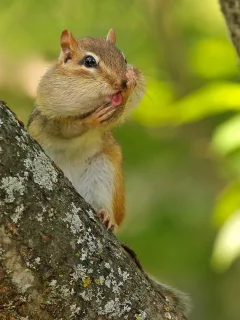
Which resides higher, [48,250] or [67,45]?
[67,45]

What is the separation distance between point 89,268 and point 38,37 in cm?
351

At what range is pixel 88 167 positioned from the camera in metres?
3.37

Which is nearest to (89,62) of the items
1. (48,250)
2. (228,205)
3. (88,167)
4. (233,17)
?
(88,167)

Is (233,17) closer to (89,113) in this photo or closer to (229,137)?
(229,137)

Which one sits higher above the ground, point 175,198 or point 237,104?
point 175,198

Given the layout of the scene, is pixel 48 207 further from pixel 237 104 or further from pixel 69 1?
pixel 69 1

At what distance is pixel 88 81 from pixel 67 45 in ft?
1.06

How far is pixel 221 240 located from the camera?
3299mm

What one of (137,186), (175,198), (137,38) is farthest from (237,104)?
(137,186)

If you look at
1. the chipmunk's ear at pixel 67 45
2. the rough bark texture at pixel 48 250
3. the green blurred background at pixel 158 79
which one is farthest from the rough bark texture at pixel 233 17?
the green blurred background at pixel 158 79

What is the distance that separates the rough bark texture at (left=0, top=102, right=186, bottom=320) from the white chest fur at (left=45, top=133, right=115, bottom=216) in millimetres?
1059

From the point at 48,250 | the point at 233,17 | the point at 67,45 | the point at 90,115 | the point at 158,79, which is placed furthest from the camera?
the point at 158,79

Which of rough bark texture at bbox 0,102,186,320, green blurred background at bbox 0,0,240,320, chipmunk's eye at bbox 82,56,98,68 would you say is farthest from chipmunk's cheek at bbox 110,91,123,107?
green blurred background at bbox 0,0,240,320

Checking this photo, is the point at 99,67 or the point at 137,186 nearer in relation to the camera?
the point at 99,67
